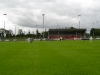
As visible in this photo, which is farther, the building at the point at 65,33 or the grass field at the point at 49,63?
the building at the point at 65,33

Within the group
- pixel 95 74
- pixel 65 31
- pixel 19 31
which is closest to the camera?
pixel 95 74

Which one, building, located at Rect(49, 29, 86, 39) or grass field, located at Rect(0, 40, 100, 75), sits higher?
building, located at Rect(49, 29, 86, 39)

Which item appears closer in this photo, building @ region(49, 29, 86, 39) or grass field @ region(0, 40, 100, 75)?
grass field @ region(0, 40, 100, 75)

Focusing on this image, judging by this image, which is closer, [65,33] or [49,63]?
[49,63]

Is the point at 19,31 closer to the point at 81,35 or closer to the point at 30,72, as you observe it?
the point at 81,35

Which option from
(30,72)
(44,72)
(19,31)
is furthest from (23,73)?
(19,31)

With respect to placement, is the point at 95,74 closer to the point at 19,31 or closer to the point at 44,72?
the point at 44,72

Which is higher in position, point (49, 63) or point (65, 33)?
point (65, 33)

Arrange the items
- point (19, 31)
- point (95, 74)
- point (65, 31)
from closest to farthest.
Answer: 1. point (95, 74)
2. point (65, 31)
3. point (19, 31)

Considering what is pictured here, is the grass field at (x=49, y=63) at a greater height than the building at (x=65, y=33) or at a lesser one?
lesser

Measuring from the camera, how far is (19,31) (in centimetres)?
18688

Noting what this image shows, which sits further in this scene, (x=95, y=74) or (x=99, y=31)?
(x=99, y=31)

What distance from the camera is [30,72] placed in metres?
10.2

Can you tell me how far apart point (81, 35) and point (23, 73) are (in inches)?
5164
